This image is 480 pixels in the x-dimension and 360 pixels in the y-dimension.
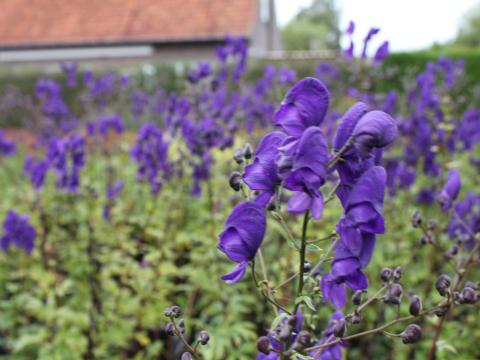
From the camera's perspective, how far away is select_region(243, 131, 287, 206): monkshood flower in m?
1.31

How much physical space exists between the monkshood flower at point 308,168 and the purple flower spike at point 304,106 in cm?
6

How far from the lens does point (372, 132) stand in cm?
114

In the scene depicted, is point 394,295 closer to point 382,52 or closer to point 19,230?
point 382,52

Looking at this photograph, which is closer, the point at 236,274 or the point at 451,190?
the point at 236,274

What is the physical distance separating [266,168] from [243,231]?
0.54ft

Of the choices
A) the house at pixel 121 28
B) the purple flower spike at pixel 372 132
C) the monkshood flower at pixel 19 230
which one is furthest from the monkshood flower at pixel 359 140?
the house at pixel 121 28

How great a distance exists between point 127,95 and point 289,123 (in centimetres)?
732

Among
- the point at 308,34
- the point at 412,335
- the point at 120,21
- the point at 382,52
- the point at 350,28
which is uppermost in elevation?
the point at 308,34

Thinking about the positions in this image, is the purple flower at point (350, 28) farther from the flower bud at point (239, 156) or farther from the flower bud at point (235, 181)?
the flower bud at point (235, 181)

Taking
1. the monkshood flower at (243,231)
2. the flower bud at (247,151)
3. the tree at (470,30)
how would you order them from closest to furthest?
the monkshood flower at (243,231) → the flower bud at (247,151) → the tree at (470,30)

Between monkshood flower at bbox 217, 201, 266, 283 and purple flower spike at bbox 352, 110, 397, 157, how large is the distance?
297mm

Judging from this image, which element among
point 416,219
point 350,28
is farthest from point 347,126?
point 350,28

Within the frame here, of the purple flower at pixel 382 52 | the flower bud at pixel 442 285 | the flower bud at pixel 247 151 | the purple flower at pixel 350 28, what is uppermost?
the purple flower at pixel 350 28

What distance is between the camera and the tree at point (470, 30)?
56856 mm
